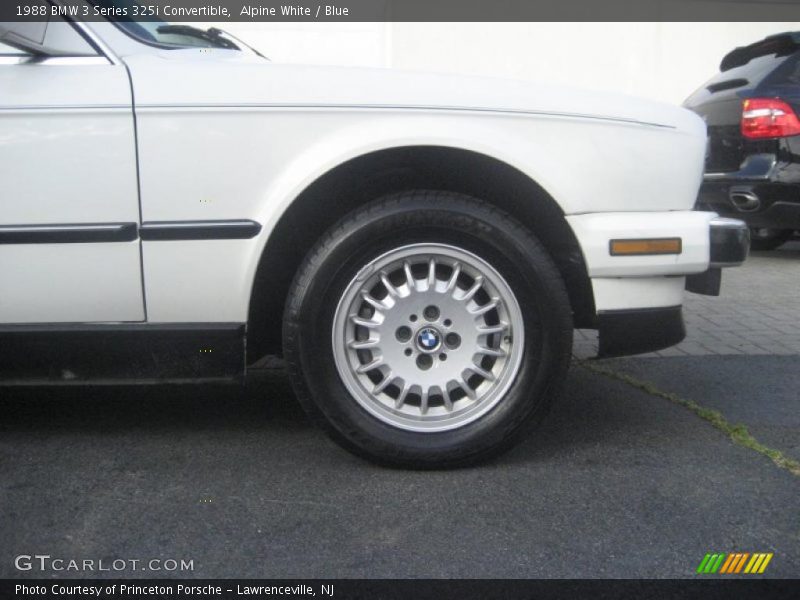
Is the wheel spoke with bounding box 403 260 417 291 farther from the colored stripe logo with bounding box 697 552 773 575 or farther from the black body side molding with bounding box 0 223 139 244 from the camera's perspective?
the colored stripe logo with bounding box 697 552 773 575

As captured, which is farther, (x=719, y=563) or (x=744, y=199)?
(x=744, y=199)

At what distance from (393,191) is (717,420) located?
147cm

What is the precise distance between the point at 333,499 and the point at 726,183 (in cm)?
510

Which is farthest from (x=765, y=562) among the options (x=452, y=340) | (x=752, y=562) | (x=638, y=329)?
(x=452, y=340)

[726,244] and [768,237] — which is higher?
[726,244]

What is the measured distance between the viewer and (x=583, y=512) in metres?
2.63

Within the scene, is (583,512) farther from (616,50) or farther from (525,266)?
(616,50)

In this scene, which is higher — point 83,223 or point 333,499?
point 83,223

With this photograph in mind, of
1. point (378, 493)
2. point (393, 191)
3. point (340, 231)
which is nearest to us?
point (378, 493)

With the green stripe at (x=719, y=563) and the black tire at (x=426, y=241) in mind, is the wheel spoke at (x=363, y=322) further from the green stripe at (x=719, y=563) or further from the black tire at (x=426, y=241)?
the green stripe at (x=719, y=563)

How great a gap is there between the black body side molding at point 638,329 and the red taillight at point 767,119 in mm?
4235

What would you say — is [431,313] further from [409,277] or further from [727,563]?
[727,563]

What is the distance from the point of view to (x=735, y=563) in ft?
7.62
